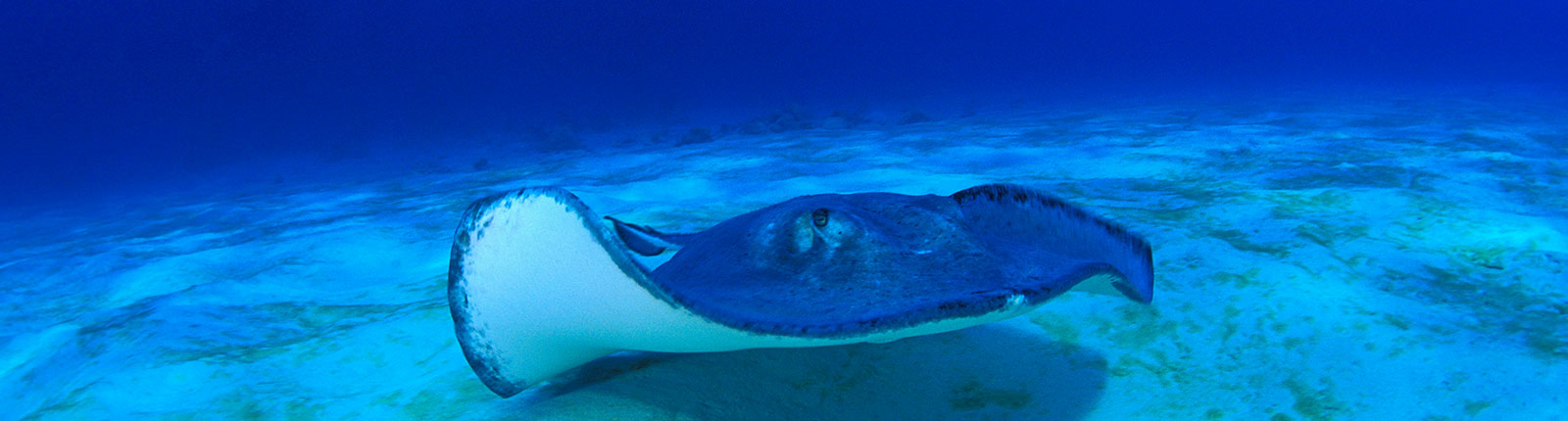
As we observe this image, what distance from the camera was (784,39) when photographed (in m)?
76.4

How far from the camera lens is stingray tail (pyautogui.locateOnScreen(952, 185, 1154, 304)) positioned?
1.86m

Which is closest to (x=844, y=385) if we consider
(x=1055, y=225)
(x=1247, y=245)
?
(x=1055, y=225)

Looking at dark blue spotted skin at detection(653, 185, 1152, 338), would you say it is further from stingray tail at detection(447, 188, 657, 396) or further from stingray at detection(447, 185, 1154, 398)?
stingray tail at detection(447, 188, 657, 396)

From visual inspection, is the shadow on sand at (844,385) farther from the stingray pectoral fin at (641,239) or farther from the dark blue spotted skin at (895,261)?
the stingray pectoral fin at (641,239)

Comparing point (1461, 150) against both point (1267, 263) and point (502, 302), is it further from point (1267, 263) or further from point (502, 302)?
point (502, 302)

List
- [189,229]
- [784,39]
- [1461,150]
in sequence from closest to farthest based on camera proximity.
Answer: [1461,150] < [189,229] < [784,39]

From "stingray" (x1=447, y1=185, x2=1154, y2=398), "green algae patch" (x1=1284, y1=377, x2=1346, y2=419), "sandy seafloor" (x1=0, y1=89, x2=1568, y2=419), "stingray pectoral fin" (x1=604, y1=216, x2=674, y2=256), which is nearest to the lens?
"stingray" (x1=447, y1=185, x2=1154, y2=398)

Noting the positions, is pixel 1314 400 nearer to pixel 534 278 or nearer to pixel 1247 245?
pixel 1247 245

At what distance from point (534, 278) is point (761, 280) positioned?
49 cm

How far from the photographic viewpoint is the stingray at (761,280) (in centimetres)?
121

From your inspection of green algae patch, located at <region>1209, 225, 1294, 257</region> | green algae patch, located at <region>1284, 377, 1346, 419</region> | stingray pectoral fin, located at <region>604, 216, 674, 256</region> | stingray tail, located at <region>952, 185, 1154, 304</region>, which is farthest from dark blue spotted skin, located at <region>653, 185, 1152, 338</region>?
green algae patch, located at <region>1209, 225, 1294, 257</region>

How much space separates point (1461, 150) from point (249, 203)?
12252 millimetres

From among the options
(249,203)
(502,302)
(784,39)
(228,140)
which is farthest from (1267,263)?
(784,39)

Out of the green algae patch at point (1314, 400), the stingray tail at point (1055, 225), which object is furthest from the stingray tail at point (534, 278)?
the green algae patch at point (1314, 400)
